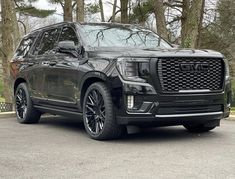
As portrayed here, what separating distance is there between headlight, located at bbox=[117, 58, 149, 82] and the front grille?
0.20 metres

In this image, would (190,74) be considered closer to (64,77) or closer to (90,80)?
(90,80)

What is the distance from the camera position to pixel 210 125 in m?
8.15

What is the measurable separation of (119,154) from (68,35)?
3.25 metres

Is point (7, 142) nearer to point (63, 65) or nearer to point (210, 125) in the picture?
point (63, 65)

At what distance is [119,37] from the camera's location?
8.55 meters

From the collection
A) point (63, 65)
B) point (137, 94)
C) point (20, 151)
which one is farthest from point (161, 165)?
point (63, 65)

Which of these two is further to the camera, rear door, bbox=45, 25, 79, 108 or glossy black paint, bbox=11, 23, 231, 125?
rear door, bbox=45, 25, 79, 108

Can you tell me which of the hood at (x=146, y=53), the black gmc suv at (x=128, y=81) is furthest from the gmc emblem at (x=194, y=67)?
the hood at (x=146, y=53)

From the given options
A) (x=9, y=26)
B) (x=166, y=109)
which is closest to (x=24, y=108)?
(x=166, y=109)

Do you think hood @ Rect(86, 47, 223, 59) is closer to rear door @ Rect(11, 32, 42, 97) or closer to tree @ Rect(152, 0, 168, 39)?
rear door @ Rect(11, 32, 42, 97)

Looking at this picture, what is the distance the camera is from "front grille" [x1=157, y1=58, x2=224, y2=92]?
704 cm

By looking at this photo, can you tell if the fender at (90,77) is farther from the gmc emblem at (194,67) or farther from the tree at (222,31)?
the tree at (222,31)

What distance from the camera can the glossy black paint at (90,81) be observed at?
7008 mm

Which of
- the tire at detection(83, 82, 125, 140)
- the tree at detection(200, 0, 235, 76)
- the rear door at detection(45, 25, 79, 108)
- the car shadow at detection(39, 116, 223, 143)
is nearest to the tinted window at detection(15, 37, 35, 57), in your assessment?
the rear door at detection(45, 25, 79, 108)
